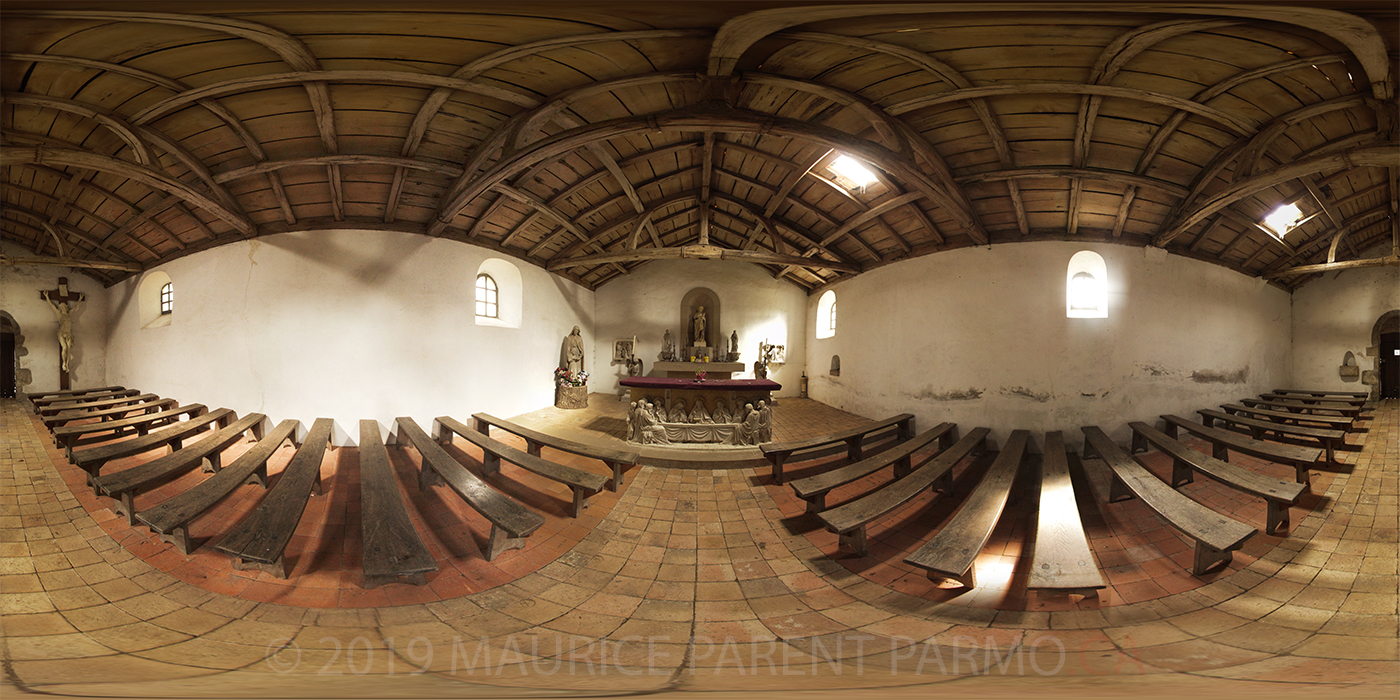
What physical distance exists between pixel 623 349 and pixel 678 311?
74.4 inches

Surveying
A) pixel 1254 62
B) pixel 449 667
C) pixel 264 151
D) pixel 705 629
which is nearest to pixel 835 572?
pixel 705 629

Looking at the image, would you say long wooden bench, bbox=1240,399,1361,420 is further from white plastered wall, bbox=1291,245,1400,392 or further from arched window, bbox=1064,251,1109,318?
arched window, bbox=1064,251,1109,318

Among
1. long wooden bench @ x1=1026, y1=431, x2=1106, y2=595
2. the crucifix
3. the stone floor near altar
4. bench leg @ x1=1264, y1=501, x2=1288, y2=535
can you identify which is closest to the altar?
the stone floor near altar

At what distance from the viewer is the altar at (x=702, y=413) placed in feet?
18.7

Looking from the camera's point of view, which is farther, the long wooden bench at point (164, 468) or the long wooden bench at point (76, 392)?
the long wooden bench at point (76, 392)

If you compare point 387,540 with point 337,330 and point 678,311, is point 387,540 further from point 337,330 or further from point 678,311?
point 678,311

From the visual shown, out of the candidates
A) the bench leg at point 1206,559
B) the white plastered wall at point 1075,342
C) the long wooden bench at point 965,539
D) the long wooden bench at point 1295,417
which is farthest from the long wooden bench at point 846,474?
the long wooden bench at point 1295,417

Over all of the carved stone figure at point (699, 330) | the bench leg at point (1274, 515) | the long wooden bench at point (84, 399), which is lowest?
the bench leg at point (1274, 515)

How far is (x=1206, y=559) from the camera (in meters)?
2.35

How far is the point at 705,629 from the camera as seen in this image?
5.91 ft

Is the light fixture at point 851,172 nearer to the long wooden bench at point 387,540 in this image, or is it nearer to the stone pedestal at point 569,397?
the long wooden bench at point 387,540

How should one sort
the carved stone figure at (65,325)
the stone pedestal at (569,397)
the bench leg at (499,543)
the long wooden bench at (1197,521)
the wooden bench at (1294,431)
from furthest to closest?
1. the stone pedestal at (569,397)
2. the carved stone figure at (65,325)
3. the wooden bench at (1294,431)
4. the bench leg at (499,543)
5. the long wooden bench at (1197,521)

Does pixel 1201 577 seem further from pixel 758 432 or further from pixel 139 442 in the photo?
pixel 139 442

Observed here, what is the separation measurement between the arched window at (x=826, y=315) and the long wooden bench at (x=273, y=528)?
320 inches
